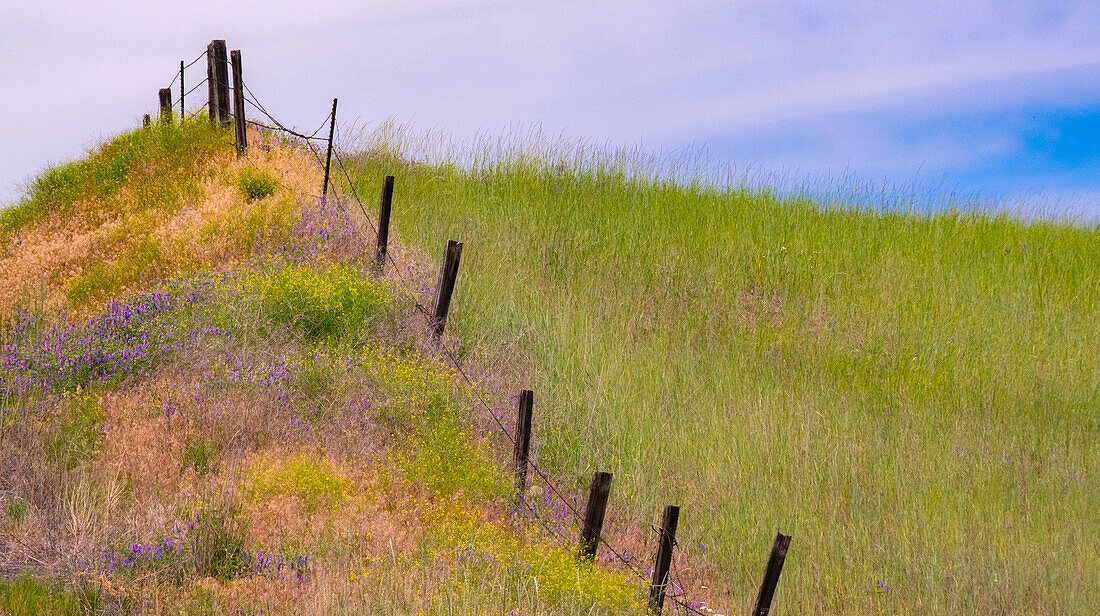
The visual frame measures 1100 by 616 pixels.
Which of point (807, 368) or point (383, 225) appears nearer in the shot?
point (383, 225)

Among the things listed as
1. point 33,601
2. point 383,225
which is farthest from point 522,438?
point 383,225

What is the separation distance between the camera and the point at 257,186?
487 inches

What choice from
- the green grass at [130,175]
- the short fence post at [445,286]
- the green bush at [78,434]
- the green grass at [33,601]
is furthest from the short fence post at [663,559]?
the green grass at [130,175]

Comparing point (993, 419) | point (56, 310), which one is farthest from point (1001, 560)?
point (56, 310)

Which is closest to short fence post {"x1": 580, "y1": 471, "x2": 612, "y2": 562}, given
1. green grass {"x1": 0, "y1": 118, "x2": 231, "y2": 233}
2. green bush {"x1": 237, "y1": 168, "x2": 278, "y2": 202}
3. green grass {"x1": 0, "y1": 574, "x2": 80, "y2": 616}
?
green grass {"x1": 0, "y1": 574, "x2": 80, "y2": 616}

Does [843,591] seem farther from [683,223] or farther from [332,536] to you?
[683,223]

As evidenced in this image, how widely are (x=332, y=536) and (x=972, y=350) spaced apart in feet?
32.4

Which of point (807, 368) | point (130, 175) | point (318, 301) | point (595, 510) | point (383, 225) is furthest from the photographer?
point (130, 175)

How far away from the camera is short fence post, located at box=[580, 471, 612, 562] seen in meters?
5.54

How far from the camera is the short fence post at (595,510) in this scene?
5535 millimetres

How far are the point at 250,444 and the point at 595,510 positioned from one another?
342 centimetres

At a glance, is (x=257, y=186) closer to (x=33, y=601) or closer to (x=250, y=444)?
(x=250, y=444)

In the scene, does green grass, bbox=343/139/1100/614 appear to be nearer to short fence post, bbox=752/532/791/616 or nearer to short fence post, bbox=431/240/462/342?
short fence post, bbox=431/240/462/342

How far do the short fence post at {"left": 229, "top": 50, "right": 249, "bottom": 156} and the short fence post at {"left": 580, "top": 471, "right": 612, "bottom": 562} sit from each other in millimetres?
10616
